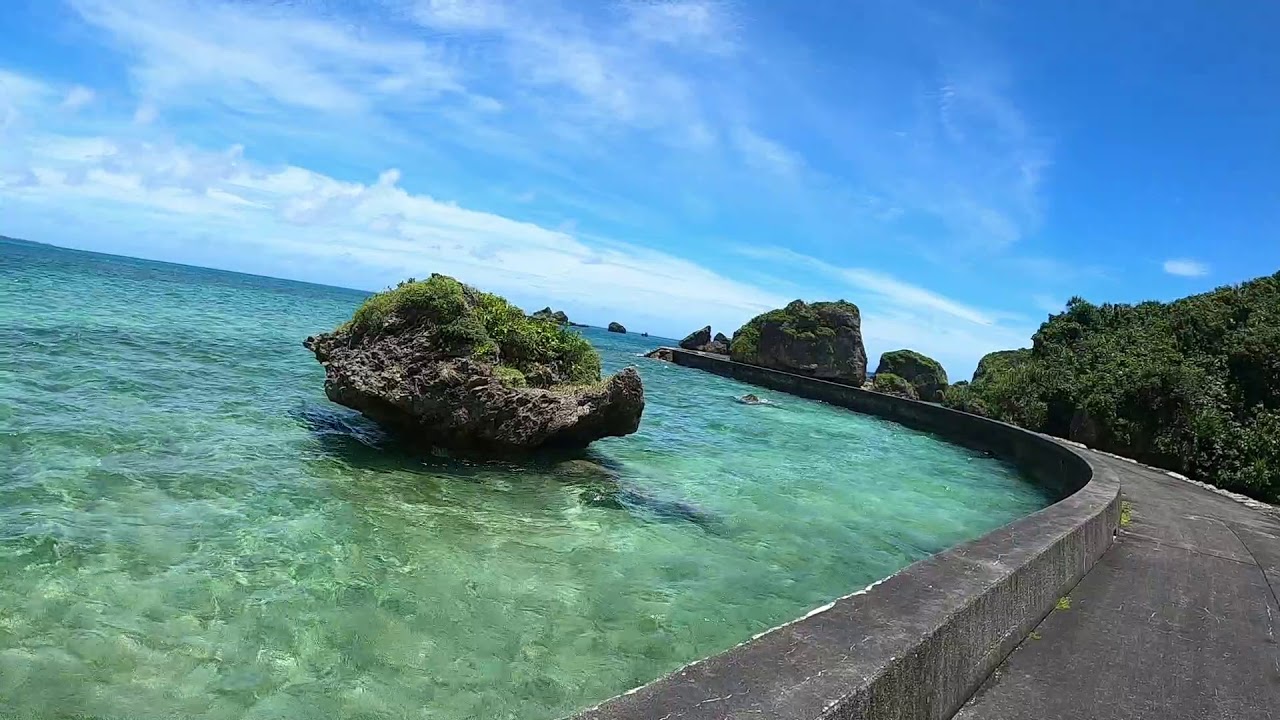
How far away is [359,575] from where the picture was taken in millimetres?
6016

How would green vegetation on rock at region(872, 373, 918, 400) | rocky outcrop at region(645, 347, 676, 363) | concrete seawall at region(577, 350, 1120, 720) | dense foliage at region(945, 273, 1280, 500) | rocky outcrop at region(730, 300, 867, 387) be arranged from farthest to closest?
rocky outcrop at region(645, 347, 676, 363) < rocky outcrop at region(730, 300, 867, 387) < green vegetation on rock at region(872, 373, 918, 400) < dense foliage at region(945, 273, 1280, 500) < concrete seawall at region(577, 350, 1120, 720)

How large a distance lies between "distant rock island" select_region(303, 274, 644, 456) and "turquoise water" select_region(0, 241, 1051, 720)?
55 cm

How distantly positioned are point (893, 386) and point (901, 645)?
1724 inches

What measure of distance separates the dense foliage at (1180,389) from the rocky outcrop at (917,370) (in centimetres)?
2208

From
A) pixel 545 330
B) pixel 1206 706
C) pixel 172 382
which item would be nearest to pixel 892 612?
pixel 1206 706

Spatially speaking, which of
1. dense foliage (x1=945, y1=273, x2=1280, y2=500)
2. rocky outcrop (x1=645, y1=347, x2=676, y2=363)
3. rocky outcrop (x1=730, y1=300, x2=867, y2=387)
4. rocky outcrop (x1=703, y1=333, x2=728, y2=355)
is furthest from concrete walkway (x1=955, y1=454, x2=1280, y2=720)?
rocky outcrop (x1=703, y1=333, x2=728, y2=355)

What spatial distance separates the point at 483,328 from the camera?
1113 centimetres

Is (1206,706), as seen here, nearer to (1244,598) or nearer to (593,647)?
(1244,598)

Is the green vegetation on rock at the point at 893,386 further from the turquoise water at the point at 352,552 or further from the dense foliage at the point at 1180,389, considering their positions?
the turquoise water at the point at 352,552

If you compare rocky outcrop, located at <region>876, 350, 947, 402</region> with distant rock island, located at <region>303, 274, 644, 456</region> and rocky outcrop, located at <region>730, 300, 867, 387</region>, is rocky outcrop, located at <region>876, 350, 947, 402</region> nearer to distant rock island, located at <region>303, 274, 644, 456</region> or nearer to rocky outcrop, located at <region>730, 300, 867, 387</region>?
rocky outcrop, located at <region>730, 300, 867, 387</region>

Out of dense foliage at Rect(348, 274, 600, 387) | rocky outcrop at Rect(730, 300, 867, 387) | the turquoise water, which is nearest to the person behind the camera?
the turquoise water

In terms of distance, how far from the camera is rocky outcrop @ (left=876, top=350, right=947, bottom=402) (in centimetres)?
4828

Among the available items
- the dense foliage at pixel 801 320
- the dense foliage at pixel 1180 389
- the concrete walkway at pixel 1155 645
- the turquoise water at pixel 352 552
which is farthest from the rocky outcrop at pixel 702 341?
the concrete walkway at pixel 1155 645

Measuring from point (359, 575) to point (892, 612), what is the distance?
4.43 meters
